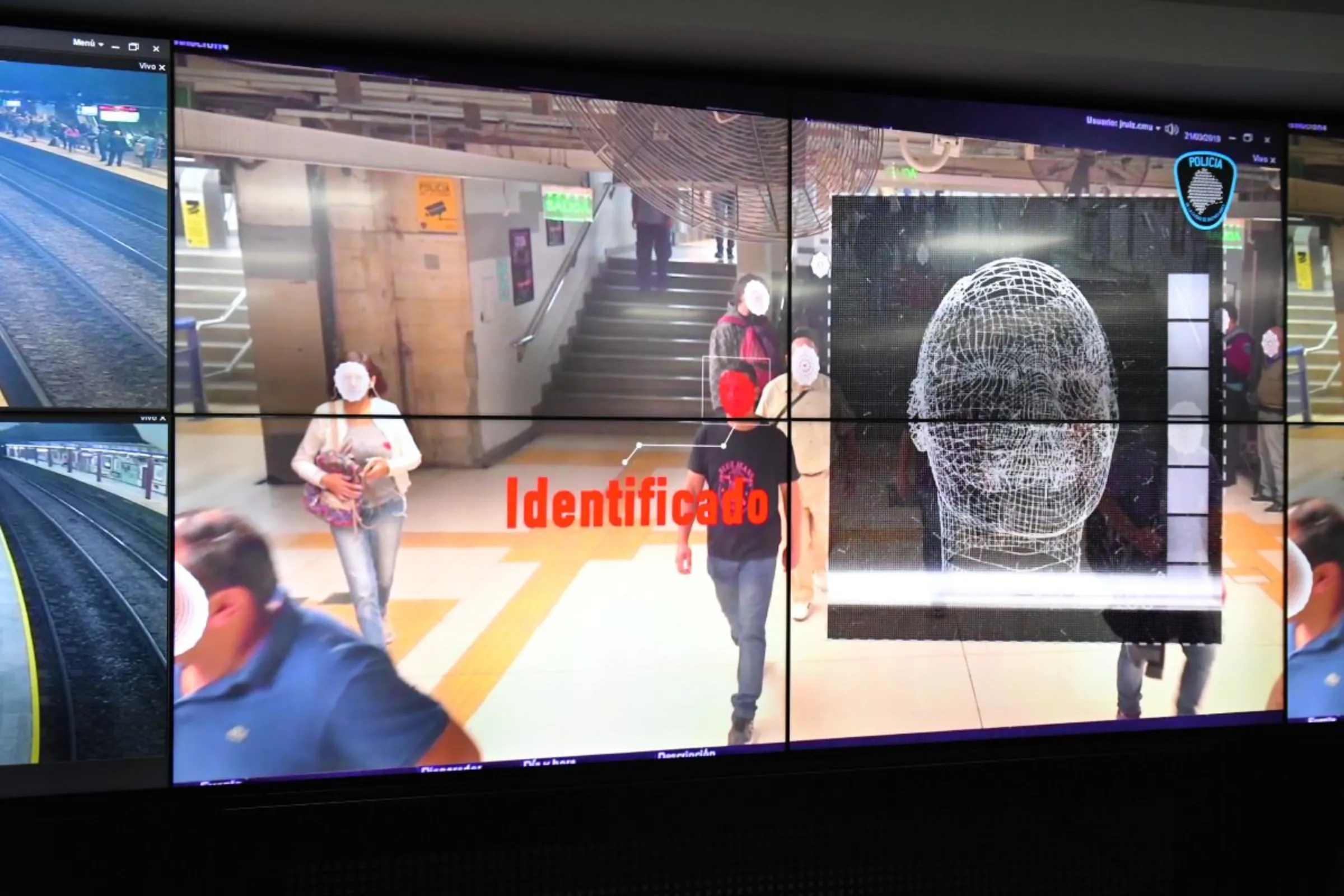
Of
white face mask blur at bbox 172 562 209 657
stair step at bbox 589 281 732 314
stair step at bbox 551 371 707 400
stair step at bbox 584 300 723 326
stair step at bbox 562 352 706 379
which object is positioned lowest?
white face mask blur at bbox 172 562 209 657

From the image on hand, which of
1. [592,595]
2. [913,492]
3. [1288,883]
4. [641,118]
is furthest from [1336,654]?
[641,118]

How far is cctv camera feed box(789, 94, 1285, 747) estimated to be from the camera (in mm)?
2863

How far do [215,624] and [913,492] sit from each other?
2029 mm

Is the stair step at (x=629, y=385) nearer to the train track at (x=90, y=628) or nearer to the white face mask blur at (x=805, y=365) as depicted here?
the white face mask blur at (x=805, y=365)

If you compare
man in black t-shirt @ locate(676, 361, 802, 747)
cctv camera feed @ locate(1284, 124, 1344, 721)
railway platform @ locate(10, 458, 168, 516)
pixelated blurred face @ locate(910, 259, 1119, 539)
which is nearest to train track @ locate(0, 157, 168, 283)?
railway platform @ locate(10, 458, 168, 516)

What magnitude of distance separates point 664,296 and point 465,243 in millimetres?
578

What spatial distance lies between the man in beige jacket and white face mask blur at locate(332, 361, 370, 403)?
1.12 m

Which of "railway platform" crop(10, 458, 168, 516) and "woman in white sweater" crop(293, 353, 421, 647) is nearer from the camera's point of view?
"railway platform" crop(10, 458, 168, 516)

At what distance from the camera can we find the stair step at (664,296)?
8.90 feet

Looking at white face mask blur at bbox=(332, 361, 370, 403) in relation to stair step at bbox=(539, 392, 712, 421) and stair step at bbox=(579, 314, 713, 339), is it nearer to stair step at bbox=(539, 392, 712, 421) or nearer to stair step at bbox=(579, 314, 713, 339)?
stair step at bbox=(539, 392, 712, 421)

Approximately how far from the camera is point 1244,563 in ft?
10.1

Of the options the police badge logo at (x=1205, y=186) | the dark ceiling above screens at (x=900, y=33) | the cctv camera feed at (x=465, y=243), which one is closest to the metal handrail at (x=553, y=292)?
the cctv camera feed at (x=465, y=243)

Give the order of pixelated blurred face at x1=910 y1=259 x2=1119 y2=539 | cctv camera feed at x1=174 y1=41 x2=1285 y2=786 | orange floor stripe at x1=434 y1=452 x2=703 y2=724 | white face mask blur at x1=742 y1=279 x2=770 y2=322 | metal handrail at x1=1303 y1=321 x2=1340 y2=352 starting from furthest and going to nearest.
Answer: metal handrail at x1=1303 y1=321 x2=1340 y2=352
pixelated blurred face at x1=910 y1=259 x2=1119 y2=539
white face mask blur at x1=742 y1=279 x2=770 y2=322
orange floor stripe at x1=434 y1=452 x2=703 y2=724
cctv camera feed at x1=174 y1=41 x2=1285 y2=786

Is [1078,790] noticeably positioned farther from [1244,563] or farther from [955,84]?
[955,84]
